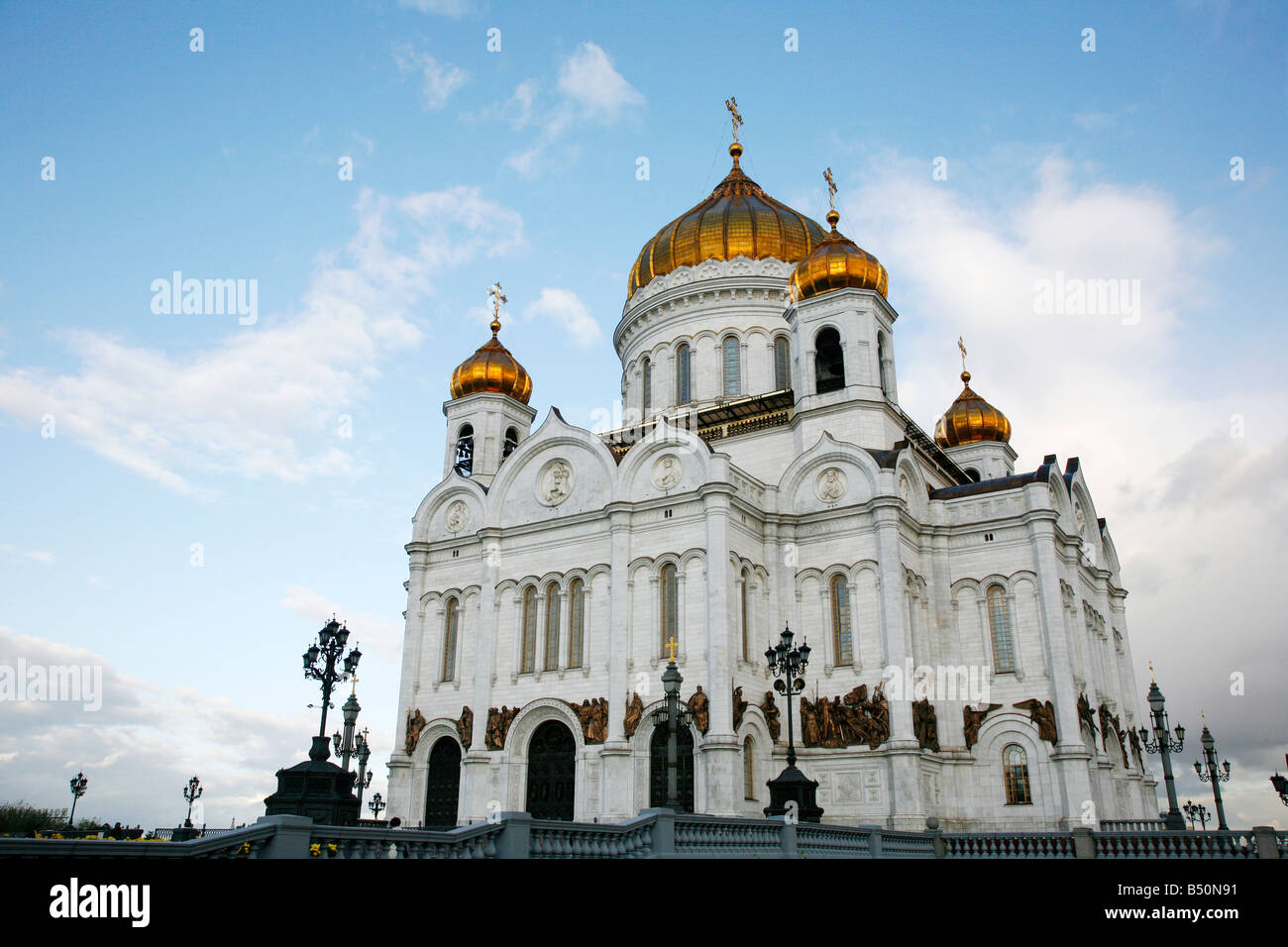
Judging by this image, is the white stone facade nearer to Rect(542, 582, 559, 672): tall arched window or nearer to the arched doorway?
Rect(542, 582, 559, 672): tall arched window

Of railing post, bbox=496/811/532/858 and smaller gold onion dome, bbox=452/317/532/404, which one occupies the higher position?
smaller gold onion dome, bbox=452/317/532/404

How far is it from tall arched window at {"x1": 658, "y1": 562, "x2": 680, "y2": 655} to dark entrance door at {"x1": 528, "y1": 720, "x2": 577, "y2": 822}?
393 cm

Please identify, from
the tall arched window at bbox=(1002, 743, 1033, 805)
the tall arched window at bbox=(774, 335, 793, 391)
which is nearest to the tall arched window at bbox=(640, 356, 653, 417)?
the tall arched window at bbox=(774, 335, 793, 391)

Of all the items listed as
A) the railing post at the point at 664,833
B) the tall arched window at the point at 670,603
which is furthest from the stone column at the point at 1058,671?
the railing post at the point at 664,833

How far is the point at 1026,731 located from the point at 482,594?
1526 centimetres

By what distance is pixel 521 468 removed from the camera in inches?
1185

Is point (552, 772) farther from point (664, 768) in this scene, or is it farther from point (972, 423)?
point (972, 423)

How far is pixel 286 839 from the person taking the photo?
849cm

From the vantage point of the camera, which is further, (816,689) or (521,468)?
(521,468)

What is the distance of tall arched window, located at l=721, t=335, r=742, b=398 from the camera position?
33.9 metres
